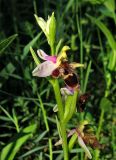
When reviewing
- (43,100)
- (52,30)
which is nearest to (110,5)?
(43,100)

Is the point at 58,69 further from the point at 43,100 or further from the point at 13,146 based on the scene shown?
the point at 43,100

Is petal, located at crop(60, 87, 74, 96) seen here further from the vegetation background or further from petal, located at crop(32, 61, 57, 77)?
the vegetation background

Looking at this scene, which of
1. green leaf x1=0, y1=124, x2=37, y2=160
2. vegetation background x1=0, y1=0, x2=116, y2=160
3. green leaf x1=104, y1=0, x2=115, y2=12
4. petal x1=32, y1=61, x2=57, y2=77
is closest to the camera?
petal x1=32, y1=61, x2=57, y2=77

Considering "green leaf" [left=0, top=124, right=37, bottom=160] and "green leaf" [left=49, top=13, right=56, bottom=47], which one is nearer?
"green leaf" [left=49, top=13, right=56, bottom=47]

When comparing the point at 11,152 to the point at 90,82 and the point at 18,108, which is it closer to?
the point at 18,108

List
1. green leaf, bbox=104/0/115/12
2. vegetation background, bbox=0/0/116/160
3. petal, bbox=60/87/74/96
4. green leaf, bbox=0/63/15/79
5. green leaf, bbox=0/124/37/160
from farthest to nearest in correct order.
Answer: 1. green leaf, bbox=104/0/115/12
2. green leaf, bbox=0/63/15/79
3. vegetation background, bbox=0/0/116/160
4. green leaf, bbox=0/124/37/160
5. petal, bbox=60/87/74/96

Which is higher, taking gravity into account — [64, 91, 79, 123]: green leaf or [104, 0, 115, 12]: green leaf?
[104, 0, 115, 12]: green leaf

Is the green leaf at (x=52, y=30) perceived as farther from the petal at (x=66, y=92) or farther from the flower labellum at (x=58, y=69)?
the petal at (x=66, y=92)

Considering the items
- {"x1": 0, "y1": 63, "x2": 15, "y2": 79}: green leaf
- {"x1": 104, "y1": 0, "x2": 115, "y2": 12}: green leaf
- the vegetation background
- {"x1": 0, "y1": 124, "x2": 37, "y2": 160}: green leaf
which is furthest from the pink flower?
{"x1": 104, "y1": 0, "x2": 115, "y2": 12}: green leaf

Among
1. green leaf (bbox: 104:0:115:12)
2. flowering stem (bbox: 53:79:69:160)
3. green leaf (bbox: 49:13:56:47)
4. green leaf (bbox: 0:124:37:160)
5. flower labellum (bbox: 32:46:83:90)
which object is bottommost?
green leaf (bbox: 0:124:37:160)
